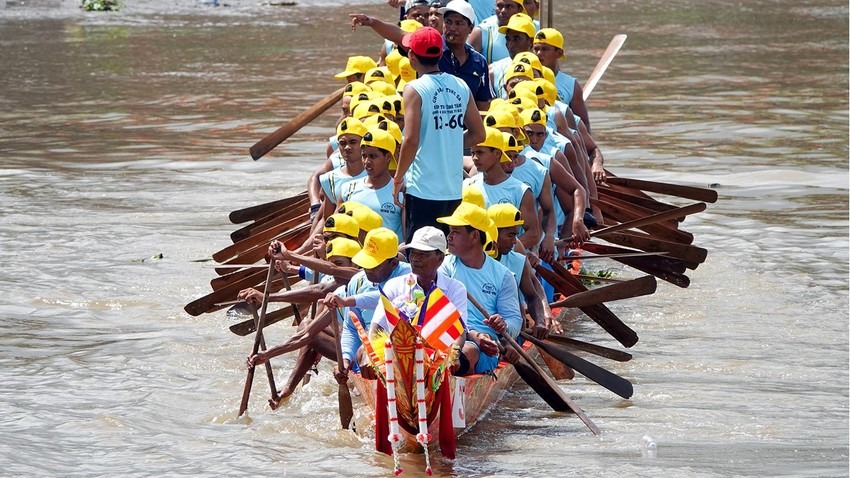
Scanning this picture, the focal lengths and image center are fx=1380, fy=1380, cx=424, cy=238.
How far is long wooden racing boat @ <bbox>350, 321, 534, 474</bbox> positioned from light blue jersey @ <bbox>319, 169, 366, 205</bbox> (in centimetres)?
174

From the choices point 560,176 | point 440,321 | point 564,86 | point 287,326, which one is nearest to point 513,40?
point 564,86

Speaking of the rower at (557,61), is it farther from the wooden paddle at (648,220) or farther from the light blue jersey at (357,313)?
the light blue jersey at (357,313)

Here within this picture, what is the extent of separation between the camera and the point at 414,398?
715cm

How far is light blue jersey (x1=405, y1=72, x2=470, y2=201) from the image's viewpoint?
334 inches

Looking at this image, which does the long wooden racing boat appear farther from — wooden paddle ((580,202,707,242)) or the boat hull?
wooden paddle ((580,202,707,242))

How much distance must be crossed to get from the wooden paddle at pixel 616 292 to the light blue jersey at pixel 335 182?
64.5 inches

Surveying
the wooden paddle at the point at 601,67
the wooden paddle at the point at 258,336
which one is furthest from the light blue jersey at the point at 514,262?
the wooden paddle at the point at 601,67

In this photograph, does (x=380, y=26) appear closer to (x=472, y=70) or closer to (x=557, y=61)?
(x=472, y=70)

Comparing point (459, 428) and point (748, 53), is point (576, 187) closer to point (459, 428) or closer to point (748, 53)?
point (459, 428)

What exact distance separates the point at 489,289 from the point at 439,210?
0.79m

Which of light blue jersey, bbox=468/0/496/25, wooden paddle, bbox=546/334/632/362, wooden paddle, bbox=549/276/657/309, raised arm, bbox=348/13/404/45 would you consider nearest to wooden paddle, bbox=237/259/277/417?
wooden paddle, bbox=546/334/632/362

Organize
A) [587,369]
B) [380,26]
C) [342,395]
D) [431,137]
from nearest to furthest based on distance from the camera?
[342,395] → [587,369] → [431,137] → [380,26]

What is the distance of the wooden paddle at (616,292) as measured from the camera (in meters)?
8.93

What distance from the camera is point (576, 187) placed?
10.4 meters
